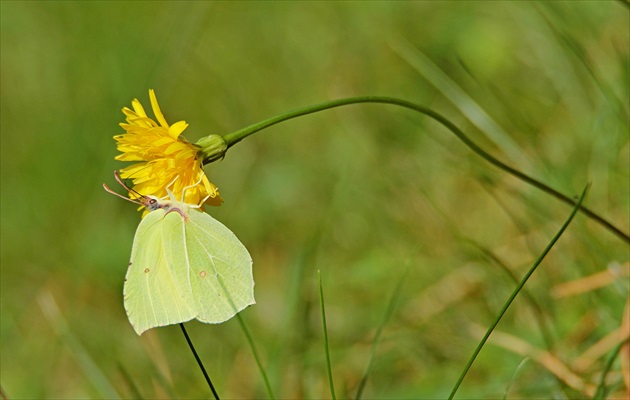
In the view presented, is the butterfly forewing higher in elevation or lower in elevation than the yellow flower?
lower

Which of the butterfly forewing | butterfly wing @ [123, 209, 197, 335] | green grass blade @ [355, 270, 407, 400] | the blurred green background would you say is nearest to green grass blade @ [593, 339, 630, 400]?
the blurred green background

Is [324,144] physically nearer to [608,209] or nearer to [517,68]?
[517,68]

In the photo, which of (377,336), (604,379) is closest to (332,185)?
(377,336)

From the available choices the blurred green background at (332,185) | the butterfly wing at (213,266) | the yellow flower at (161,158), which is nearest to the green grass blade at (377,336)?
the blurred green background at (332,185)

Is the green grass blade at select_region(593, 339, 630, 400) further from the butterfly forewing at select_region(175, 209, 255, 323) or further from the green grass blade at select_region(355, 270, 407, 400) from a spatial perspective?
the butterfly forewing at select_region(175, 209, 255, 323)

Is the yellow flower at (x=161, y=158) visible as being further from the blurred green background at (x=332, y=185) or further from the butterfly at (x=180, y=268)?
the blurred green background at (x=332, y=185)
